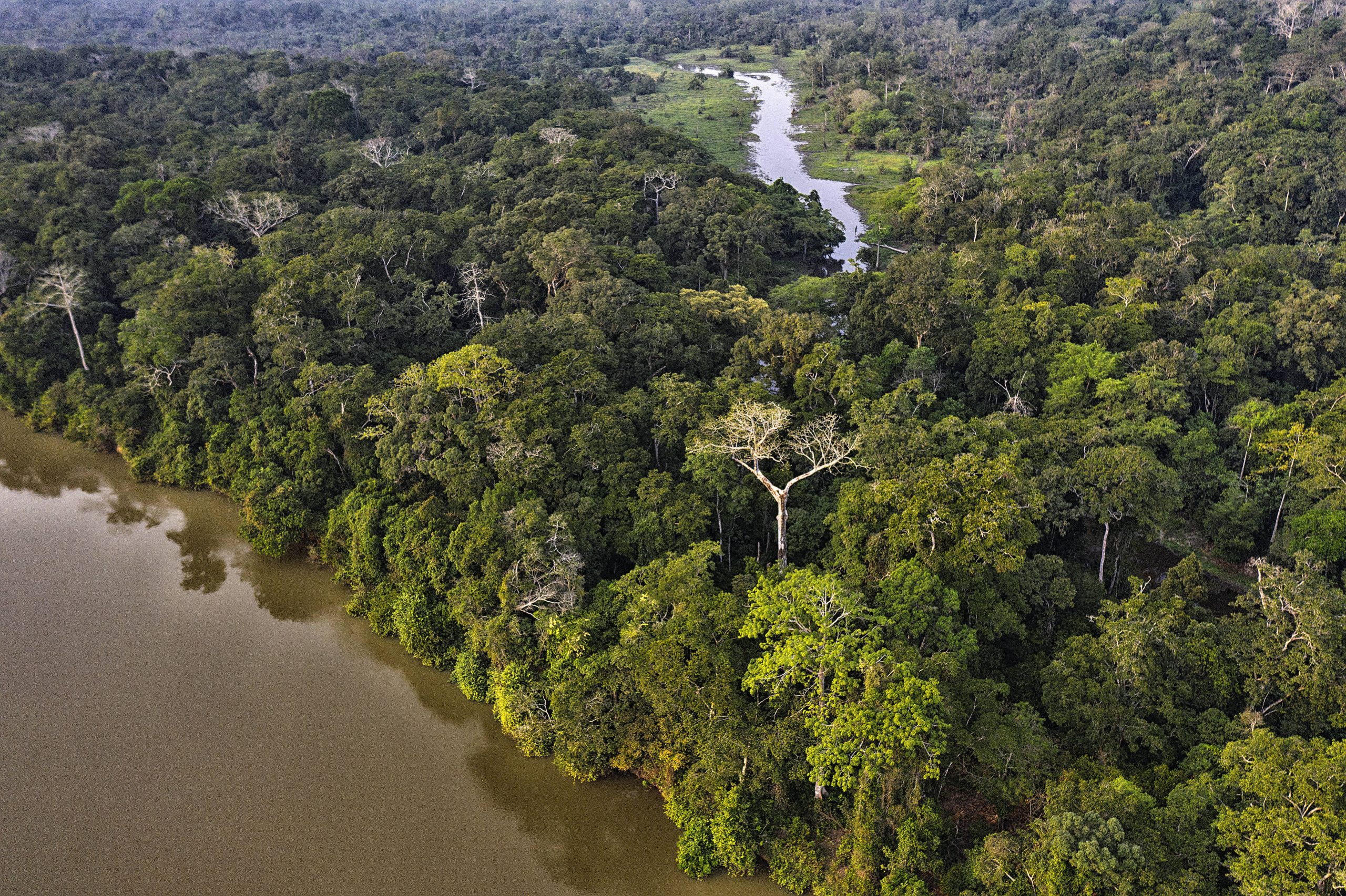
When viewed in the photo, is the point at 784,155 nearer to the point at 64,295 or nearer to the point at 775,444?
the point at 64,295

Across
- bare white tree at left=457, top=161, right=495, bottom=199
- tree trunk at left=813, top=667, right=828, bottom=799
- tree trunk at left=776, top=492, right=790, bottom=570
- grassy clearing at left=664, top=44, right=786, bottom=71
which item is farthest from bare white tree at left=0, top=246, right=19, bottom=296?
grassy clearing at left=664, top=44, right=786, bottom=71

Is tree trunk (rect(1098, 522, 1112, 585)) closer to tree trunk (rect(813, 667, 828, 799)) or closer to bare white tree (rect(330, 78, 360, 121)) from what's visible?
tree trunk (rect(813, 667, 828, 799))

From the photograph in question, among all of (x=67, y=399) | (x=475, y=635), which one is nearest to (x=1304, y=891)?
(x=475, y=635)

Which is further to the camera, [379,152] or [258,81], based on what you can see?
[258,81]

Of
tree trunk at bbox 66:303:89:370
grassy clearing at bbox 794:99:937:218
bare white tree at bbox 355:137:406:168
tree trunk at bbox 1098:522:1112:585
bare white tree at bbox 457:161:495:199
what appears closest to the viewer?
tree trunk at bbox 1098:522:1112:585

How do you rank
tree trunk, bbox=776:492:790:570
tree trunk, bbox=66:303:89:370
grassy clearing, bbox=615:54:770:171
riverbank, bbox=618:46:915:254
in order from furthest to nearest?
1. grassy clearing, bbox=615:54:770:171
2. riverbank, bbox=618:46:915:254
3. tree trunk, bbox=66:303:89:370
4. tree trunk, bbox=776:492:790:570

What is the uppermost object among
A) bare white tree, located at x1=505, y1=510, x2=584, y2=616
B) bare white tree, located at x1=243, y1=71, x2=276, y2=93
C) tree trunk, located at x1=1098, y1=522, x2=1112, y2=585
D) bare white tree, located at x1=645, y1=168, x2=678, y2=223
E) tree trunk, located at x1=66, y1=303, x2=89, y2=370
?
bare white tree, located at x1=243, y1=71, x2=276, y2=93

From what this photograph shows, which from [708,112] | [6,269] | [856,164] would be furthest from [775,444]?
[708,112]

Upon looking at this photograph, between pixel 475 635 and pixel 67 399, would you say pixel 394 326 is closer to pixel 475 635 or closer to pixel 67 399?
pixel 67 399
